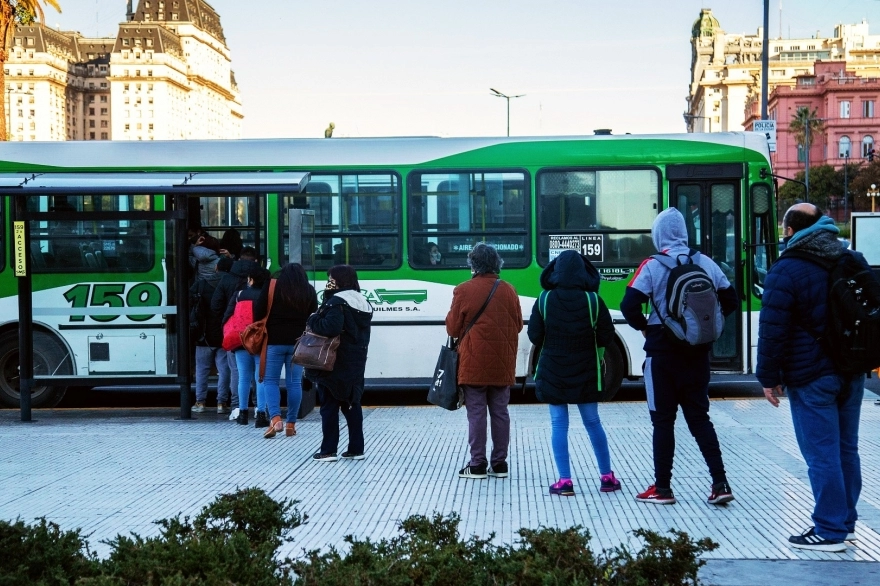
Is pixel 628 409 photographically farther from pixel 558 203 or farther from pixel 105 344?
pixel 105 344

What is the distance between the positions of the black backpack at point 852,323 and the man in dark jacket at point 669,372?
122 cm

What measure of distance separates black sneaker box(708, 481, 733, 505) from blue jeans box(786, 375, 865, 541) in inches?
41.2

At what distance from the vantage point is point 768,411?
11977mm

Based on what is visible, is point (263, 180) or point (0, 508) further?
point (263, 180)

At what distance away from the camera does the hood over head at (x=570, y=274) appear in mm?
7633

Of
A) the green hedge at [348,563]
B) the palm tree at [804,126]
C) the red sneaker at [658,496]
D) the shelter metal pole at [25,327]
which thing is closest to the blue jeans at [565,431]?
the red sneaker at [658,496]

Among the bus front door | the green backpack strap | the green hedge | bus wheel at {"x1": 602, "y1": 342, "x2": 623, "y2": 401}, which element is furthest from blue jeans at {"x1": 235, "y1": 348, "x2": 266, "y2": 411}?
the green hedge

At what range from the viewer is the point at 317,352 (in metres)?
9.07

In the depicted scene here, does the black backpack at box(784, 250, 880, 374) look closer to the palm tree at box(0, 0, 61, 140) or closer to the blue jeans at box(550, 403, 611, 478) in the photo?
the blue jeans at box(550, 403, 611, 478)

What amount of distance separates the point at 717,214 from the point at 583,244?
5.34ft

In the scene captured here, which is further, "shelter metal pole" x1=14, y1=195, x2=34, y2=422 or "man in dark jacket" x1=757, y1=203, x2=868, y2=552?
"shelter metal pole" x1=14, y1=195, x2=34, y2=422

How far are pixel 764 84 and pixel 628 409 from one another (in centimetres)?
1792

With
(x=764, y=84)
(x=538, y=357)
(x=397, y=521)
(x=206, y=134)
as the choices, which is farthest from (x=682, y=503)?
(x=206, y=134)

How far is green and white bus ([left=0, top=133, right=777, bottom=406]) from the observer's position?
13398 millimetres
